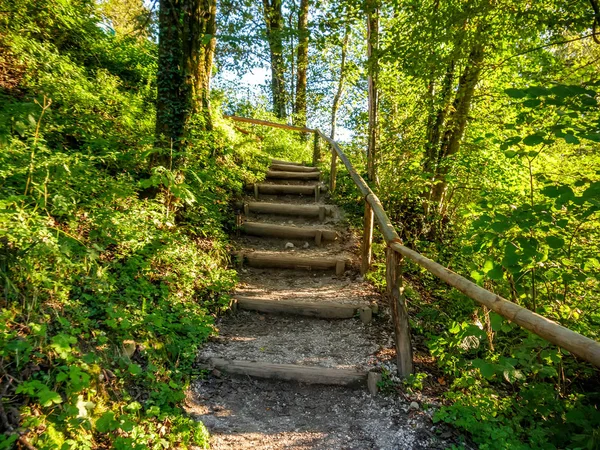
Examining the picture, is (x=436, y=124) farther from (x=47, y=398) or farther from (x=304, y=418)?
(x=47, y=398)

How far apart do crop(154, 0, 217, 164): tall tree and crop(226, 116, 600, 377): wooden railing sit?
242 cm

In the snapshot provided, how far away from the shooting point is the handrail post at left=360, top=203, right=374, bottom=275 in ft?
14.4

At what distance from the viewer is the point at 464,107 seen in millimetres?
5137

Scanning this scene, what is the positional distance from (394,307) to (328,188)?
4.64 metres

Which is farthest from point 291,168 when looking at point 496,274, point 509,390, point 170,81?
point 496,274

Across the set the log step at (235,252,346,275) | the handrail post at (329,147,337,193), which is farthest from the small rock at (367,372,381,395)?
the handrail post at (329,147,337,193)

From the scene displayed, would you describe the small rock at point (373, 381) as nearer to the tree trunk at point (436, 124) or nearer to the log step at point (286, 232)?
the log step at point (286, 232)

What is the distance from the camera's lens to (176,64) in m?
4.49

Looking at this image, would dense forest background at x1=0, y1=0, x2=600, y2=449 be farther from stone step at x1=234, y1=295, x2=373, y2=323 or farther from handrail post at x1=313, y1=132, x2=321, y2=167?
handrail post at x1=313, y1=132, x2=321, y2=167

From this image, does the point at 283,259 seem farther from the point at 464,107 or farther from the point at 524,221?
the point at 464,107

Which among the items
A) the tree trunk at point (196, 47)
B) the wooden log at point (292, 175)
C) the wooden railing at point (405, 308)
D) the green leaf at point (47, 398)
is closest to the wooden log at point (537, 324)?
the wooden railing at point (405, 308)

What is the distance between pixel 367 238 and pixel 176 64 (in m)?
3.26

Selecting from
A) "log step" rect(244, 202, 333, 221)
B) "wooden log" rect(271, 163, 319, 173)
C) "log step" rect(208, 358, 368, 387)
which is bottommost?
"log step" rect(208, 358, 368, 387)

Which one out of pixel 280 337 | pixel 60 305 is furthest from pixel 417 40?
pixel 60 305
